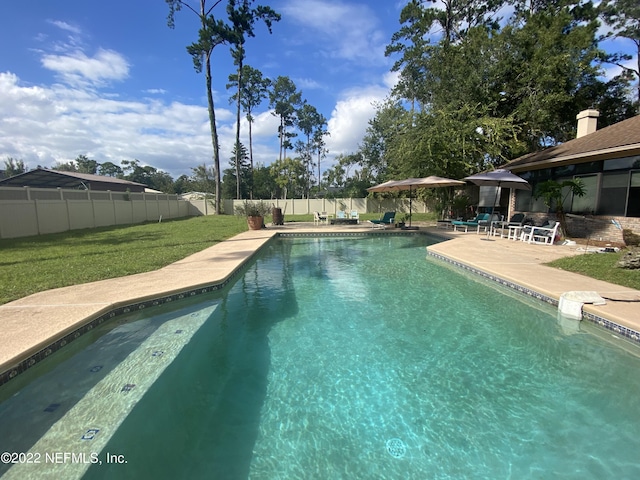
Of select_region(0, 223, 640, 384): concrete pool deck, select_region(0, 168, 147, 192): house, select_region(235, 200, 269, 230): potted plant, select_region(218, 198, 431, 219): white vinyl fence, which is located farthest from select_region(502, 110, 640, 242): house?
select_region(0, 168, 147, 192): house

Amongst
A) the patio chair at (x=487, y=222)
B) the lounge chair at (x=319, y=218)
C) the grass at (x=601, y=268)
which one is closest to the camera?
the grass at (x=601, y=268)

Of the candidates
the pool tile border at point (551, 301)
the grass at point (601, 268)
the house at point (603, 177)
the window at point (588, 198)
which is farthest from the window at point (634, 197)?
the pool tile border at point (551, 301)

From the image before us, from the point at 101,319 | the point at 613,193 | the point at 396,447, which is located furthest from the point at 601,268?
the point at 101,319

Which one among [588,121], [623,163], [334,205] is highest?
[588,121]

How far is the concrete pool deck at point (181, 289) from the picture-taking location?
10.8ft

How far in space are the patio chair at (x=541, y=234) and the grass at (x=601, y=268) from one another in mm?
2354

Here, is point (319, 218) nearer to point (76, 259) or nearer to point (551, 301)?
point (76, 259)

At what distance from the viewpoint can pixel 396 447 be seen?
7.66 ft

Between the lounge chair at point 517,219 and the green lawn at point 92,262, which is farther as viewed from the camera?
the lounge chair at point 517,219

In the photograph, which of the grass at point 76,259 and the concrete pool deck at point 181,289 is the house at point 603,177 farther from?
the grass at point 76,259

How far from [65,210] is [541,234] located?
63.2 feet

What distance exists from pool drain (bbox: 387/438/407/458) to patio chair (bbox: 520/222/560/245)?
957 cm

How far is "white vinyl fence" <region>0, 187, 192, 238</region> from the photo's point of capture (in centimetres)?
1186

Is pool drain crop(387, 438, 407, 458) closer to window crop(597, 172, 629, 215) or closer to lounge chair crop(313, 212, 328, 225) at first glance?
window crop(597, 172, 629, 215)
